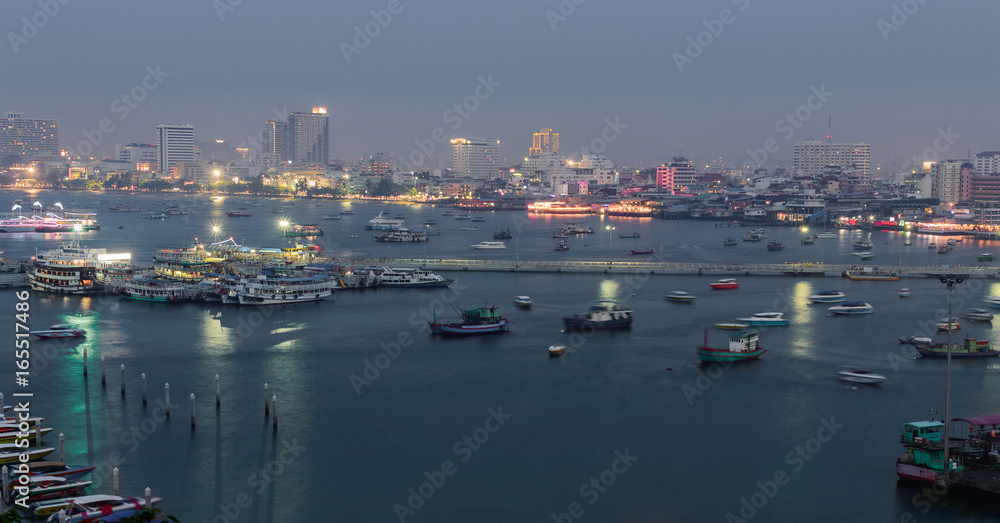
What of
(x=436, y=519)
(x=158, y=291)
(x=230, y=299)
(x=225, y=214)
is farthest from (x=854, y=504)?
(x=225, y=214)

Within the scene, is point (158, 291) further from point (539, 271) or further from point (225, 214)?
point (225, 214)

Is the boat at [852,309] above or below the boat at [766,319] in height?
above

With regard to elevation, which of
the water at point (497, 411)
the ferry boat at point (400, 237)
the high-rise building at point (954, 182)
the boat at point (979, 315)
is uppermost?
the high-rise building at point (954, 182)

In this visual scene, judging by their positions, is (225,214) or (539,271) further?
(225,214)

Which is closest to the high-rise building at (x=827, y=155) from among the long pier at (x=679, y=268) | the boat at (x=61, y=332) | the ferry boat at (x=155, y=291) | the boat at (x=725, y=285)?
the long pier at (x=679, y=268)

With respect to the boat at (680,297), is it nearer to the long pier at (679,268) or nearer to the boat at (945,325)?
the long pier at (679,268)

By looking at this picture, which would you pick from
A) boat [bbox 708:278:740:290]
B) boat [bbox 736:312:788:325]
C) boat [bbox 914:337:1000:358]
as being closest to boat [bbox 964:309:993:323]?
boat [bbox 914:337:1000:358]

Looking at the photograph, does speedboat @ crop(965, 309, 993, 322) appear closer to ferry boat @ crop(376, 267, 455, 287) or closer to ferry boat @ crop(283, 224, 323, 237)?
ferry boat @ crop(376, 267, 455, 287)
